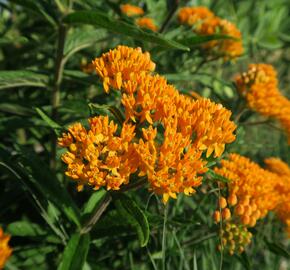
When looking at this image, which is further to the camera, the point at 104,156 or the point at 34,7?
the point at 34,7

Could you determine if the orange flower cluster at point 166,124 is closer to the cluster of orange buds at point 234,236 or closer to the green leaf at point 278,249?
the cluster of orange buds at point 234,236

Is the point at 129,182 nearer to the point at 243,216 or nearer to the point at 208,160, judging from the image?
the point at 208,160

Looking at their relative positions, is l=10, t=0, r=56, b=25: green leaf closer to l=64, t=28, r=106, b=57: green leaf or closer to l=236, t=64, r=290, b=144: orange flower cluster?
l=64, t=28, r=106, b=57: green leaf

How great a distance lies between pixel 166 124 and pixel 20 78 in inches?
32.6

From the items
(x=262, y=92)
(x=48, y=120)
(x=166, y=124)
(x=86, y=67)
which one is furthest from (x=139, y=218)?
(x=86, y=67)

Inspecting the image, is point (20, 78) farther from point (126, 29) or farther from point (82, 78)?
point (126, 29)

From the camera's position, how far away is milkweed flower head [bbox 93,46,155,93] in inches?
64.3

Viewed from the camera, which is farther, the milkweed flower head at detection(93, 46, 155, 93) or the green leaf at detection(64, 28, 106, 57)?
the green leaf at detection(64, 28, 106, 57)

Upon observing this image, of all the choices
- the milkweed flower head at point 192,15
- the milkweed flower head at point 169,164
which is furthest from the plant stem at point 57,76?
the milkweed flower head at point 192,15

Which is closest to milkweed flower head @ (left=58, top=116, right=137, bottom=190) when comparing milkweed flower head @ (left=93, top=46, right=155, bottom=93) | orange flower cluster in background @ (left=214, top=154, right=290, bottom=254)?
milkweed flower head @ (left=93, top=46, right=155, bottom=93)

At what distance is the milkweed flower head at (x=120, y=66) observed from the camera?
163 cm

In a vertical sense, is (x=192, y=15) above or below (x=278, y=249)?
above

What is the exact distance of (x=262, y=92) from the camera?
2.54 metres

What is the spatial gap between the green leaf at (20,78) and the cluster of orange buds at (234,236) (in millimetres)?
1072
